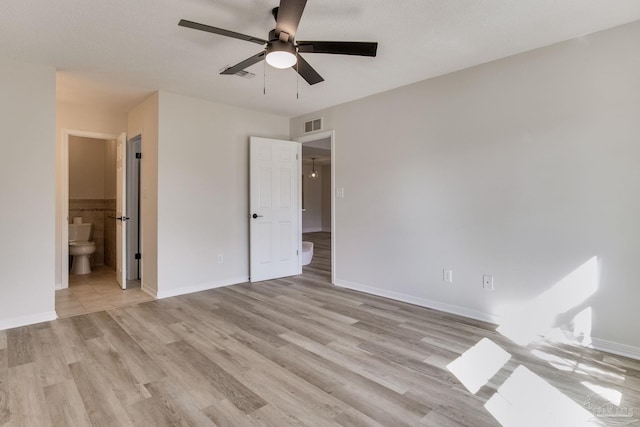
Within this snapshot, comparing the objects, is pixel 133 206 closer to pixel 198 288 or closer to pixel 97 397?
pixel 198 288

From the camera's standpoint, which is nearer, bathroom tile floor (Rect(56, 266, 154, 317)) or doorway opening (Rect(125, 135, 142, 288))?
bathroom tile floor (Rect(56, 266, 154, 317))

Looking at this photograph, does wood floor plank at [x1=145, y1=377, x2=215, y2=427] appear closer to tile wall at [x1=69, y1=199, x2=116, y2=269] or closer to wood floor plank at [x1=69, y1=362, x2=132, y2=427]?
wood floor plank at [x1=69, y1=362, x2=132, y2=427]

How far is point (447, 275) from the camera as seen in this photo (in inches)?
135

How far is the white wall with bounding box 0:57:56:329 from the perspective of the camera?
3014 millimetres

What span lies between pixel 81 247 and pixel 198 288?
2.34m

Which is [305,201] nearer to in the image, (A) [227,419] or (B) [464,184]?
(B) [464,184]

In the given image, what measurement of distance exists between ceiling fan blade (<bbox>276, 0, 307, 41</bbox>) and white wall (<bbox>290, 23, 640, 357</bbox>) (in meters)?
2.06

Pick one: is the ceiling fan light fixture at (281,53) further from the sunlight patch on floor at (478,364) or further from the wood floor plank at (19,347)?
the wood floor plank at (19,347)

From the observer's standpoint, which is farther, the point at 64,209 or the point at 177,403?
the point at 64,209

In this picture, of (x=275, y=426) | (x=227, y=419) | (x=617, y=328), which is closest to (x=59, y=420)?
(x=227, y=419)

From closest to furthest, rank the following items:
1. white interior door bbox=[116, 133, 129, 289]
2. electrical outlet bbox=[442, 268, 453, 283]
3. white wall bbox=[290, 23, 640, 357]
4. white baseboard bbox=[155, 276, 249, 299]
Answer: white wall bbox=[290, 23, 640, 357]
electrical outlet bbox=[442, 268, 453, 283]
white baseboard bbox=[155, 276, 249, 299]
white interior door bbox=[116, 133, 129, 289]

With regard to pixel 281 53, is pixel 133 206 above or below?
below

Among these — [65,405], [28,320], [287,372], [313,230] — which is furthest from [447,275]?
[313,230]

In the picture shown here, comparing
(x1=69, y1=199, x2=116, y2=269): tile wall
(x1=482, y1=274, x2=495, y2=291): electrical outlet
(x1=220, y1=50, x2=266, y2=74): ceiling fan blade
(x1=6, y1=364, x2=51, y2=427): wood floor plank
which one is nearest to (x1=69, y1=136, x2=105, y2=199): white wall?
(x1=69, y1=199, x2=116, y2=269): tile wall
